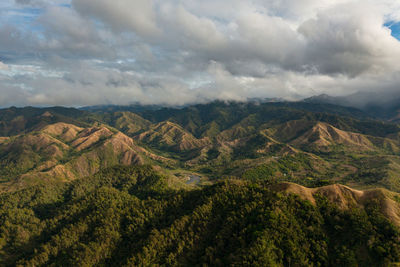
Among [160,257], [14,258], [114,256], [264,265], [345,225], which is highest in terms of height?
[345,225]

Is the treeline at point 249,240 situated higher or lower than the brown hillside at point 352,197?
lower

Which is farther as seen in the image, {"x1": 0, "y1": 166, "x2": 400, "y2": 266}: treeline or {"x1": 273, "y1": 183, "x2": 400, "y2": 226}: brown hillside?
{"x1": 273, "y1": 183, "x2": 400, "y2": 226}: brown hillside

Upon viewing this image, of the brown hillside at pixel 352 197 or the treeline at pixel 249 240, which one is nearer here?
the treeline at pixel 249 240

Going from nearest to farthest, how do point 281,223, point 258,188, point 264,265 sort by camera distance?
1. point 264,265
2. point 281,223
3. point 258,188

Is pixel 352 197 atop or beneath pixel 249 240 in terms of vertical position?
atop

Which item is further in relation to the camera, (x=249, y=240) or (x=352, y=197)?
(x=352, y=197)

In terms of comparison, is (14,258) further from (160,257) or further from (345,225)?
(345,225)

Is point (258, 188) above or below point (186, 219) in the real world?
above

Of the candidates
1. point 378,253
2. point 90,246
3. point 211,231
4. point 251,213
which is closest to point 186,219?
point 211,231

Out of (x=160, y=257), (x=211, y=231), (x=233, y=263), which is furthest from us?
(x=211, y=231)

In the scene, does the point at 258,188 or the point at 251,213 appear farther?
the point at 258,188

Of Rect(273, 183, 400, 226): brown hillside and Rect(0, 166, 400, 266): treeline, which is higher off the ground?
Rect(273, 183, 400, 226): brown hillside
